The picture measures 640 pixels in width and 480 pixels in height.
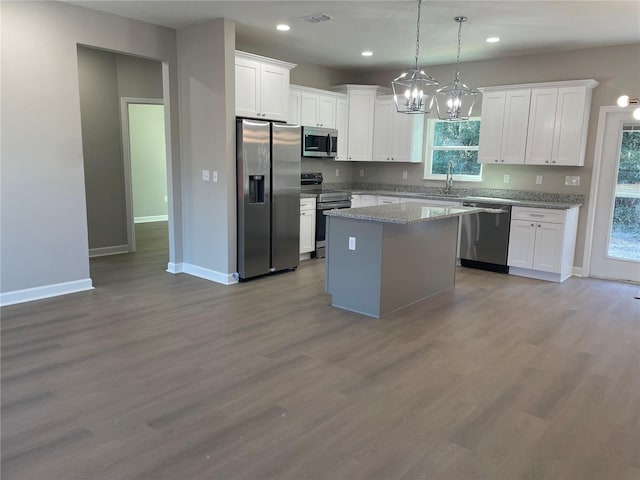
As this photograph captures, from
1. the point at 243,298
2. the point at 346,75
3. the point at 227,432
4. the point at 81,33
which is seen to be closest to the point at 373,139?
the point at 346,75

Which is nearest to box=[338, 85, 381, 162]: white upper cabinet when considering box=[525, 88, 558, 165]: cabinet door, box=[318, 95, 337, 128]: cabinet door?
box=[318, 95, 337, 128]: cabinet door

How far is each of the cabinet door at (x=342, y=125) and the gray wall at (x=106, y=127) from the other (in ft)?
8.53

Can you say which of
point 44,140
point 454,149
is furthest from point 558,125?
point 44,140

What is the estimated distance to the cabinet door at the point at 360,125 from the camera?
7141mm

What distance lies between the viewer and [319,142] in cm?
660

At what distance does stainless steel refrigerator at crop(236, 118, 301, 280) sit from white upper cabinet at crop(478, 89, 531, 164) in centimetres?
252

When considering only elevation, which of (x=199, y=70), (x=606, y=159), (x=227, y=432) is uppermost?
(x=199, y=70)

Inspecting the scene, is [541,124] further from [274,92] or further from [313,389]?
[313,389]

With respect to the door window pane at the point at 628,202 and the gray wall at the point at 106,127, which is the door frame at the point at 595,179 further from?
the gray wall at the point at 106,127

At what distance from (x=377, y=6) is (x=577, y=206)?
3.42 meters

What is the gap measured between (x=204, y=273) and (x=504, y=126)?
13.7ft

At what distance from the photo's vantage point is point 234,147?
16.4 ft

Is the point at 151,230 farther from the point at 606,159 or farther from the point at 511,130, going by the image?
the point at 606,159

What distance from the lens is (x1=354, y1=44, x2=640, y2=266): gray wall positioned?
538 cm
